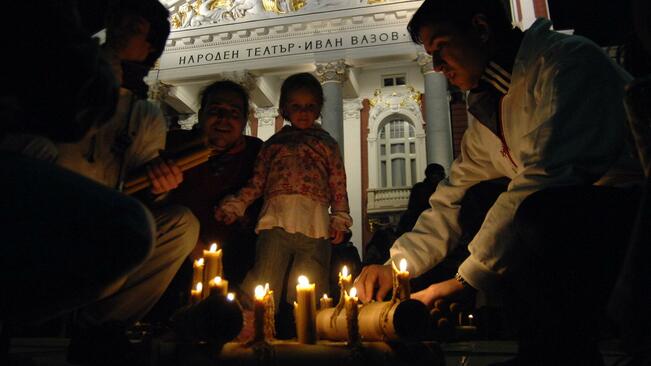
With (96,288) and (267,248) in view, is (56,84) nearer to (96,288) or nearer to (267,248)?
(96,288)

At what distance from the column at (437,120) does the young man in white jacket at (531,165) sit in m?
14.4

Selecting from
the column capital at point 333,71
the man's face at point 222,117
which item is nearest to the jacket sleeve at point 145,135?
the man's face at point 222,117

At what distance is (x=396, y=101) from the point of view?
73.3ft

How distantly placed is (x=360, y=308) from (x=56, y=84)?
1.67 metres

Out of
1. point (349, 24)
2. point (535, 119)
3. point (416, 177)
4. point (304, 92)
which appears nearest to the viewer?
point (535, 119)

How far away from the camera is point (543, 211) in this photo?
160 cm

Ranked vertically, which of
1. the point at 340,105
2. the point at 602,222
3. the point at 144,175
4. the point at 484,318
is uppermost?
the point at 340,105

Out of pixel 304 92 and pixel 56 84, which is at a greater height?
pixel 304 92

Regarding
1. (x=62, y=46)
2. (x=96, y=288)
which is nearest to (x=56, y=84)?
(x=62, y=46)

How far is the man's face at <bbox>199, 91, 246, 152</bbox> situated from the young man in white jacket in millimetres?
1632

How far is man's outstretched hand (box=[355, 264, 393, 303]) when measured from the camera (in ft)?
7.70

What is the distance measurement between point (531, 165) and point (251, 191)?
7.98 ft

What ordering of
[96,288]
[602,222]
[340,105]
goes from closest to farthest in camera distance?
[96,288] → [602,222] → [340,105]

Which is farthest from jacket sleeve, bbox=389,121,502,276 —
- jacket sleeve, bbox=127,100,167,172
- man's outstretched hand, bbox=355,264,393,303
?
jacket sleeve, bbox=127,100,167,172
